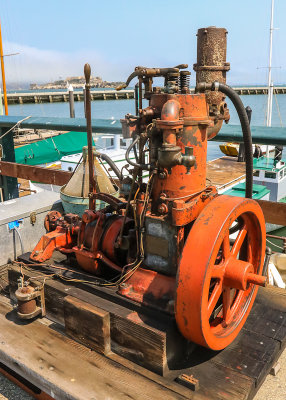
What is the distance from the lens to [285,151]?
2356cm

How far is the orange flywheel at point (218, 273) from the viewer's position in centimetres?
191

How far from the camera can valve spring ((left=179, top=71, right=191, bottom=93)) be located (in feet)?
7.51

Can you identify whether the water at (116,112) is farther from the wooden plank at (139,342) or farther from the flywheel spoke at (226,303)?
the wooden plank at (139,342)

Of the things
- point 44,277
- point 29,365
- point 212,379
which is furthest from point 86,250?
point 212,379

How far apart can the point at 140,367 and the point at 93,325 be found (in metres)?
0.34

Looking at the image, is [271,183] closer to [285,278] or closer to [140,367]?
[285,278]

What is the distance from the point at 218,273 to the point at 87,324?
796 mm

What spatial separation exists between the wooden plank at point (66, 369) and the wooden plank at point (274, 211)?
1707 millimetres

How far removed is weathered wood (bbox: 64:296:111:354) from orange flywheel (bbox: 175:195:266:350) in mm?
443

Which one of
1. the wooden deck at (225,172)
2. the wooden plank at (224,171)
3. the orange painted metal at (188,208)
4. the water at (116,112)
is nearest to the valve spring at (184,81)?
the orange painted metal at (188,208)

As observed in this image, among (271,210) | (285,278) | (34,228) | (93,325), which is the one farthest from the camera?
(285,278)

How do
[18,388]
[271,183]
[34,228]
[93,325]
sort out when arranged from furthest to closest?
[271,183] → [34,228] → [18,388] → [93,325]

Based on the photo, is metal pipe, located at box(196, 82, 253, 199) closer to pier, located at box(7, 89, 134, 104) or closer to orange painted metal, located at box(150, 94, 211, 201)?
orange painted metal, located at box(150, 94, 211, 201)

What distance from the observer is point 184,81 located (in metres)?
2.30
